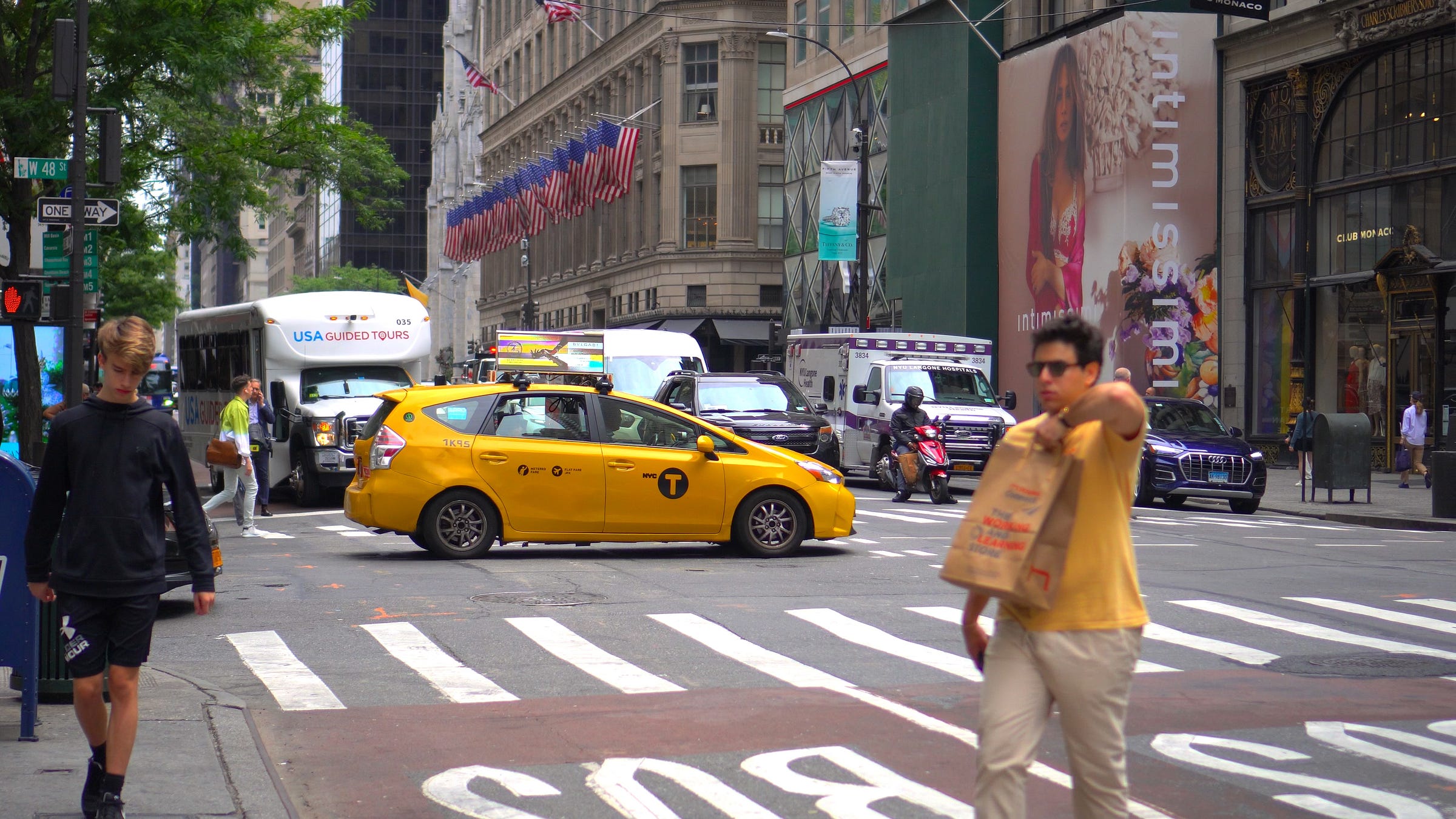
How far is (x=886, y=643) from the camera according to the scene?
10.3 meters

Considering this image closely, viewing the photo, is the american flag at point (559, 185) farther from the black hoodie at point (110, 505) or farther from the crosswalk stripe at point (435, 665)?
the black hoodie at point (110, 505)

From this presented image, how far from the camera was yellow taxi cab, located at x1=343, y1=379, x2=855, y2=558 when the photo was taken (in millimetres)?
14586

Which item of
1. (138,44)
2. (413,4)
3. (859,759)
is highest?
(413,4)

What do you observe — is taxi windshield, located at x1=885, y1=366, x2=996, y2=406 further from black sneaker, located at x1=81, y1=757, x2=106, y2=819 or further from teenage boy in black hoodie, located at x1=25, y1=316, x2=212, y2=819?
black sneaker, located at x1=81, y1=757, x2=106, y2=819

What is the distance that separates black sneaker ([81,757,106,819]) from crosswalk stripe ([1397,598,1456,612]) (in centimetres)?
981

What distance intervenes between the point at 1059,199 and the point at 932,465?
1743cm

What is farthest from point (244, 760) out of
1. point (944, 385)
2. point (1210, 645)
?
point (944, 385)

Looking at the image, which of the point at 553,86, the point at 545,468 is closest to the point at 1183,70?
the point at 545,468

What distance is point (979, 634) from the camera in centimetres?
473

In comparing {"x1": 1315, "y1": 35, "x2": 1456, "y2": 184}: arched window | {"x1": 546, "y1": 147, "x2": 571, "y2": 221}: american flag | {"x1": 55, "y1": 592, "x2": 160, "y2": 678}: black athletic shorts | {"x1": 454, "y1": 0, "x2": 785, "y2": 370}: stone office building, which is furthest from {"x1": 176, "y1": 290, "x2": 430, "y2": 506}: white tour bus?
{"x1": 454, "y1": 0, "x2": 785, "y2": 370}: stone office building

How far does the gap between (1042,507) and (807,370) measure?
2638cm

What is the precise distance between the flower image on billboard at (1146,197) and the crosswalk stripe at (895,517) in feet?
46.9

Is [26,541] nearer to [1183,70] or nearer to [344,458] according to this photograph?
[344,458]

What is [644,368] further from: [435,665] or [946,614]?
[435,665]
